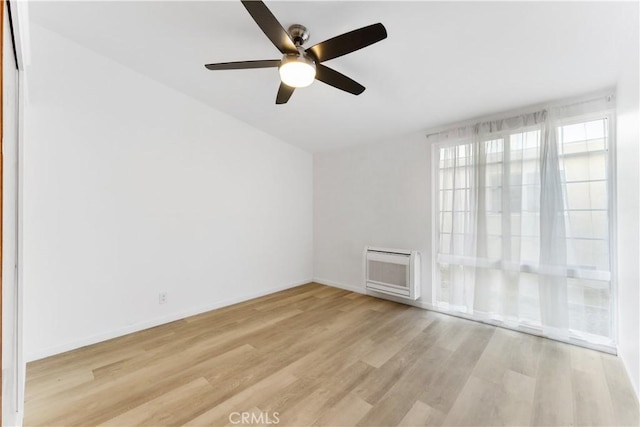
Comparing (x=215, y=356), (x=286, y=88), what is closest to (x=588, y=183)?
(x=286, y=88)

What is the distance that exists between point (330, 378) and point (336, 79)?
2.18 m

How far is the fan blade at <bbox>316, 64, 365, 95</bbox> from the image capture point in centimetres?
192

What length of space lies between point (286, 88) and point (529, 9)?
163 centimetres

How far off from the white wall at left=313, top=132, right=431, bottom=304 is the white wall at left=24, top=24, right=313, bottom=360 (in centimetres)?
105

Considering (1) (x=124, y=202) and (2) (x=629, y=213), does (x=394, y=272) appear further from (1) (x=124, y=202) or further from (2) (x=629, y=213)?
(1) (x=124, y=202)

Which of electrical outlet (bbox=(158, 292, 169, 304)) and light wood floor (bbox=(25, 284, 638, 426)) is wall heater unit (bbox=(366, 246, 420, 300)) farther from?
electrical outlet (bbox=(158, 292, 169, 304))

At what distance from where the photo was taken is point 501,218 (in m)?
2.74

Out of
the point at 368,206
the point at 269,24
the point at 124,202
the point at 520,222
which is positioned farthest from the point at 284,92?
the point at 520,222

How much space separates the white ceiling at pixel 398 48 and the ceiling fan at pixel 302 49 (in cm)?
31

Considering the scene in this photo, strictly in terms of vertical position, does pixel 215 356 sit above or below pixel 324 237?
below

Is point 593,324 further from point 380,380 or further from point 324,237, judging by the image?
point 324,237
